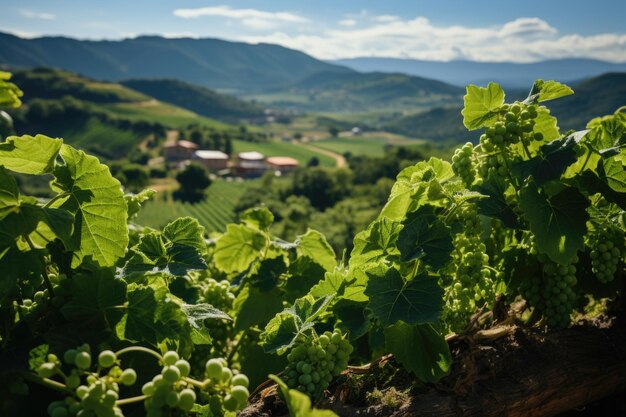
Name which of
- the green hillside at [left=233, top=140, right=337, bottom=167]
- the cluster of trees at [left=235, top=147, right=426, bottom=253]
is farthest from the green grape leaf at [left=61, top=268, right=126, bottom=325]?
the green hillside at [left=233, top=140, right=337, bottom=167]

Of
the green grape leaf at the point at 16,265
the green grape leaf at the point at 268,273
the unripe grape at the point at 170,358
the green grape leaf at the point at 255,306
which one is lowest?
the green grape leaf at the point at 255,306

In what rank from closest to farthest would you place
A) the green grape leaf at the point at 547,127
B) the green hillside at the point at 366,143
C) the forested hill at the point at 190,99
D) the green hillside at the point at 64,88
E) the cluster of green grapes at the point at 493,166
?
the cluster of green grapes at the point at 493,166
the green grape leaf at the point at 547,127
the green hillside at the point at 64,88
the green hillside at the point at 366,143
the forested hill at the point at 190,99

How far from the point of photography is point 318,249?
8.08 feet

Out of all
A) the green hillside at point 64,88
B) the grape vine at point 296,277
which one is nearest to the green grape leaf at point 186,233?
the grape vine at point 296,277

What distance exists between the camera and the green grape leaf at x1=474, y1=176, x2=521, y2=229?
1783 mm

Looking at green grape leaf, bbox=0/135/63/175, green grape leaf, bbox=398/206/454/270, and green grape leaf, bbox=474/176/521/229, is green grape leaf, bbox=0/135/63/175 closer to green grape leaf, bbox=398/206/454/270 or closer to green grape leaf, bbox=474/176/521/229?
green grape leaf, bbox=398/206/454/270

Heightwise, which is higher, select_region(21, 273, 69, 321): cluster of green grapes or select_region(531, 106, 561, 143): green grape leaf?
select_region(531, 106, 561, 143): green grape leaf

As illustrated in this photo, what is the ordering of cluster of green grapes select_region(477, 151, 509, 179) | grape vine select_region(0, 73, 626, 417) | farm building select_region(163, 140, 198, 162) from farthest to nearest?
farm building select_region(163, 140, 198, 162) → cluster of green grapes select_region(477, 151, 509, 179) → grape vine select_region(0, 73, 626, 417)

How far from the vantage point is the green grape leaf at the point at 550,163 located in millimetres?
1722

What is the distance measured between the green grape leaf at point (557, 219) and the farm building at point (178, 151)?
114 meters

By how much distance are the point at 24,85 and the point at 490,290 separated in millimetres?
151036

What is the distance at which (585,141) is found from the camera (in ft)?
6.25

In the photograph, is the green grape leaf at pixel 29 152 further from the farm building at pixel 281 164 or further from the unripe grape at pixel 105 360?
the farm building at pixel 281 164

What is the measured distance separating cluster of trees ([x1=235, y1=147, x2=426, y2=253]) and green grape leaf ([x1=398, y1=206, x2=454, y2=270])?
207 ft
